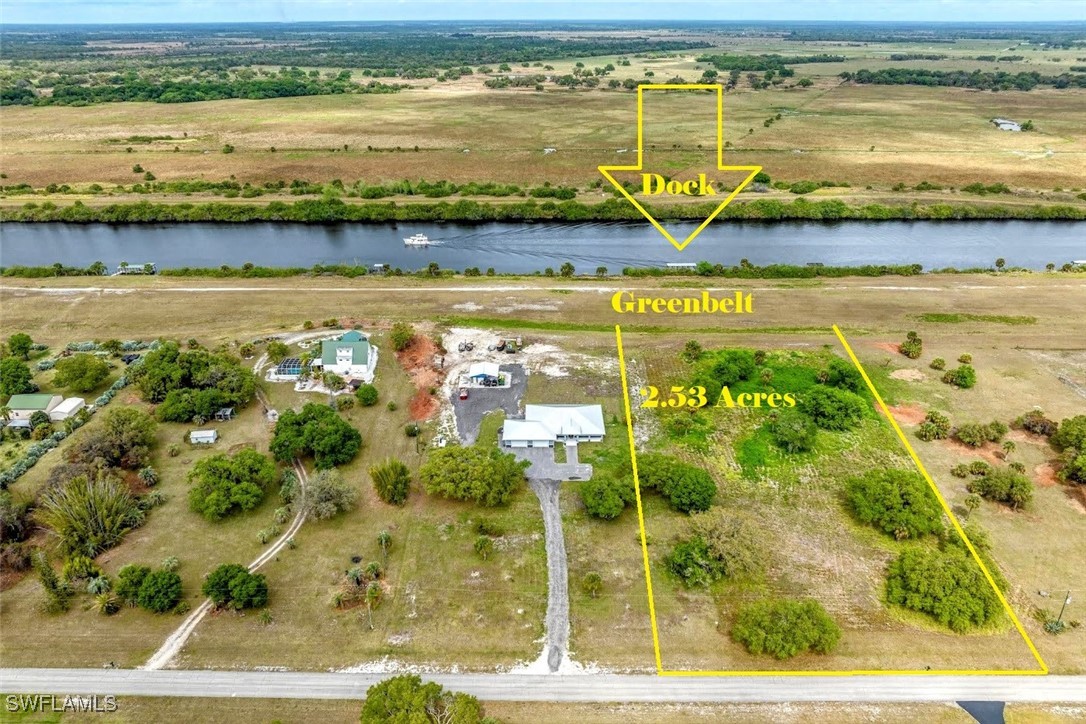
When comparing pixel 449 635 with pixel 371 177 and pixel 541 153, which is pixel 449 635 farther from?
pixel 541 153

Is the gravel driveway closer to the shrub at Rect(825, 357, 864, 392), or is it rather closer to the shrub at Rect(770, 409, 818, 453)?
the shrub at Rect(770, 409, 818, 453)

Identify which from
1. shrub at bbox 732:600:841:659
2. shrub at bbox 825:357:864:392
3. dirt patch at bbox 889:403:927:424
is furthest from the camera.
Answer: shrub at bbox 825:357:864:392

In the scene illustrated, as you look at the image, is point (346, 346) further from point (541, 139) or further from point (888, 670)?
point (541, 139)

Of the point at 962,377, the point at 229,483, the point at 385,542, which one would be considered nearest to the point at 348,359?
the point at 229,483

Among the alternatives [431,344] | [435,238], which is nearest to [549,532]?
[431,344]

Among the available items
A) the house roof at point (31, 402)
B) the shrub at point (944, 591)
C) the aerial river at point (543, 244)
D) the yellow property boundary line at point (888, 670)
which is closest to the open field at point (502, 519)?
the yellow property boundary line at point (888, 670)

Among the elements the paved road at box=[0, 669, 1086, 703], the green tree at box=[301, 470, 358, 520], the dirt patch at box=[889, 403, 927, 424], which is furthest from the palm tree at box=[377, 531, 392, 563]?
the dirt patch at box=[889, 403, 927, 424]
